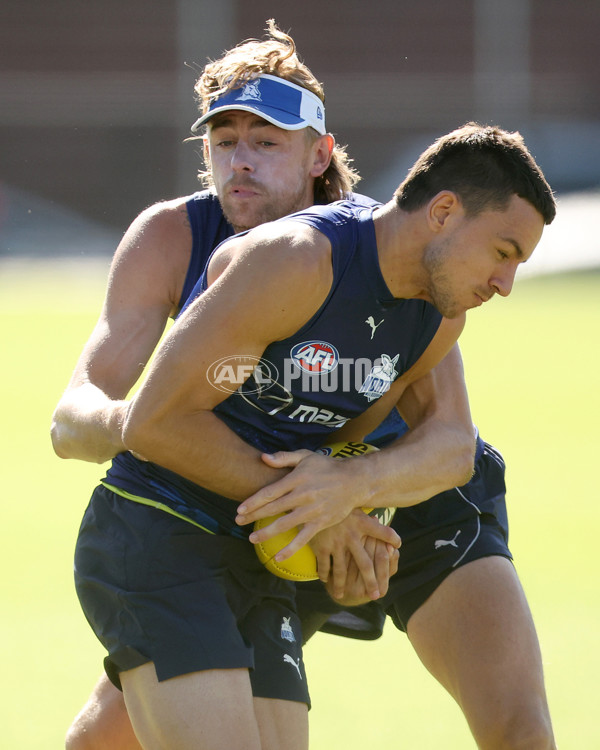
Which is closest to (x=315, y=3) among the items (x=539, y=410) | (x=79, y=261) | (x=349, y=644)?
(x=79, y=261)

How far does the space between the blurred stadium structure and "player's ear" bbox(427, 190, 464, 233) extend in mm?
18791

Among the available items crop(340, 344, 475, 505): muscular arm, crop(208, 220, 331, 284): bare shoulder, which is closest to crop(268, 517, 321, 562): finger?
crop(340, 344, 475, 505): muscular arm

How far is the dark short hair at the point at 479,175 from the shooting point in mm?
3250

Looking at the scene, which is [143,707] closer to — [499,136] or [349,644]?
[499,136]

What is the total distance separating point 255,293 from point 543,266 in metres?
17.5

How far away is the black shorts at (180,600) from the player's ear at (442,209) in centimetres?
115

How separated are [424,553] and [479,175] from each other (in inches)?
57.8

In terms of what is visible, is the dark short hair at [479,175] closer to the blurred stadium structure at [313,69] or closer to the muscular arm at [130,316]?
the muscular arm at [130,316]

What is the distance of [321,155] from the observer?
457 centimetres

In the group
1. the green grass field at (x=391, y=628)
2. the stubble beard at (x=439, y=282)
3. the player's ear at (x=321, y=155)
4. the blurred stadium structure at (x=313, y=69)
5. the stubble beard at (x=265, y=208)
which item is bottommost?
the green grass field at (x=391, y=628)

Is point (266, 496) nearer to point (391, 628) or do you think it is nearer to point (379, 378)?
point (379, 378)

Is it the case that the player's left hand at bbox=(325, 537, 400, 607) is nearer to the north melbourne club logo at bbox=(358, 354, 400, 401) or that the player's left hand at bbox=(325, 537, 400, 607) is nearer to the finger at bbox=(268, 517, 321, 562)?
the finger at bbox=(268, 517, 321, 562)

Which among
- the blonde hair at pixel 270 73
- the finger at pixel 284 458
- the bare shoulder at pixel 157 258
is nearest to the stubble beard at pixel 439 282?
the finger at pixel 284 458

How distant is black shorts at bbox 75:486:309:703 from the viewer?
317 centimetres
